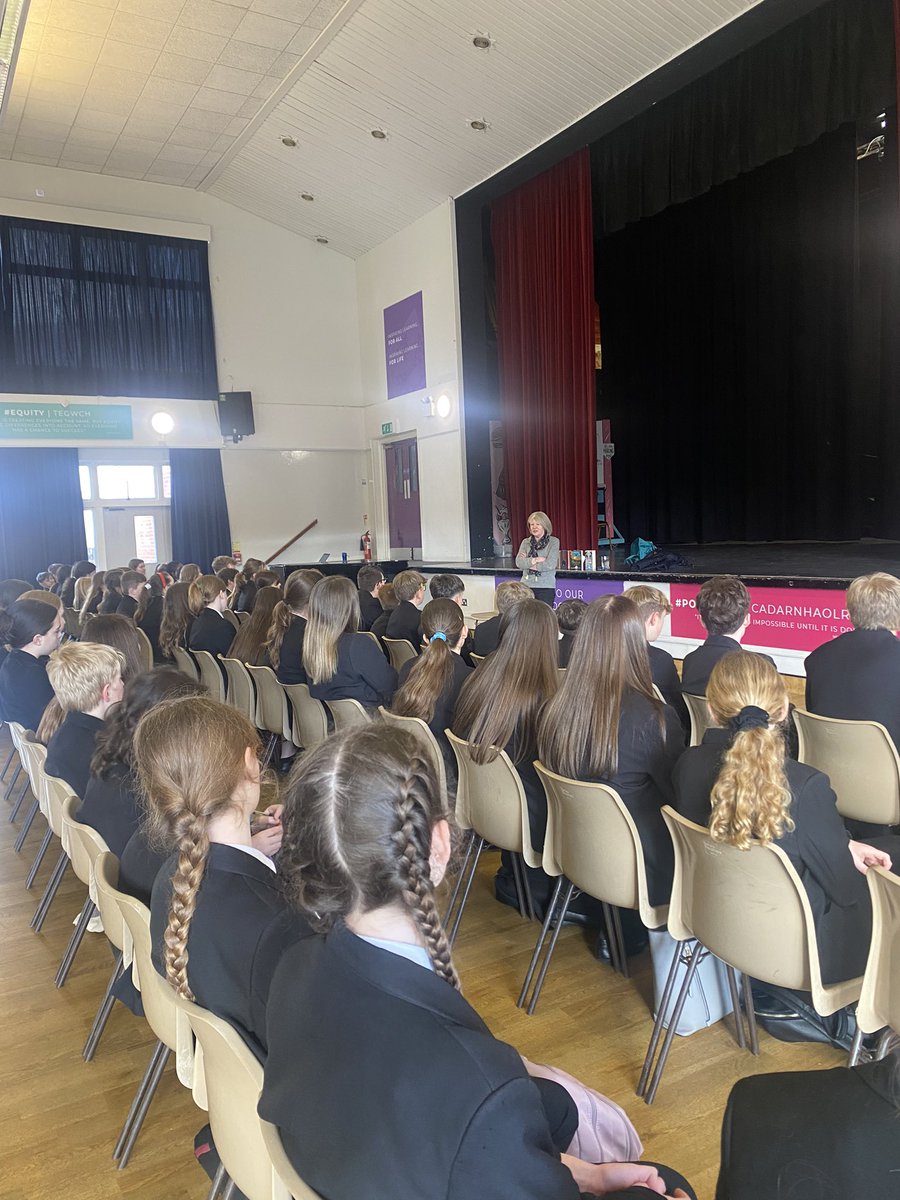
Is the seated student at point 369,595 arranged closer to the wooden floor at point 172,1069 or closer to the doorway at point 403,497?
the wooden floor at point 172,1069

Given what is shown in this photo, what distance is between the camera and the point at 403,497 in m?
12.7

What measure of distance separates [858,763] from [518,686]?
47.1 inches

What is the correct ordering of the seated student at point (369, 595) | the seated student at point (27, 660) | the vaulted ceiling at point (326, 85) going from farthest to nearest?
1. the vaulted ceiling at point (326, 85)
2. the seated student at point (369, 595)
3. the seated student at point (27, 660)

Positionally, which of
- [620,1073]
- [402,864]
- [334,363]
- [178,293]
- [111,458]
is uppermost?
[178,293]

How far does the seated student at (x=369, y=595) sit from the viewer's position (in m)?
6.01

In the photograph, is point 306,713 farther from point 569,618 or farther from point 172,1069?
point 172,1069

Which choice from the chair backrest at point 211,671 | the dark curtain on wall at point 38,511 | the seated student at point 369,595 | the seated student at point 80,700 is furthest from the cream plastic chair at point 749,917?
the dark curtain on wall at point 38,511

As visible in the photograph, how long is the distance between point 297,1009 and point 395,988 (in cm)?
16

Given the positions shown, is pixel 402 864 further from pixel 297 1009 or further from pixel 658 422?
pixel 658 422

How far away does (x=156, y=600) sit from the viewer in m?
6.23

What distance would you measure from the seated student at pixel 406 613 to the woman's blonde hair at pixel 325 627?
88cm

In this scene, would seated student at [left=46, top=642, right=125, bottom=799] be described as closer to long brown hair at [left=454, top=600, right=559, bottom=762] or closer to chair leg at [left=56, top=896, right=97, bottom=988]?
chair leg at [left=56, top=896, right=97, bottom=988]

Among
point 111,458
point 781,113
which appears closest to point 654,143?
point 781,113

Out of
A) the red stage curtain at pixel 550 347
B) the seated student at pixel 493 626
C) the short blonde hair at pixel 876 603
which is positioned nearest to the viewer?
the short blonde hair at pixel 876 603
